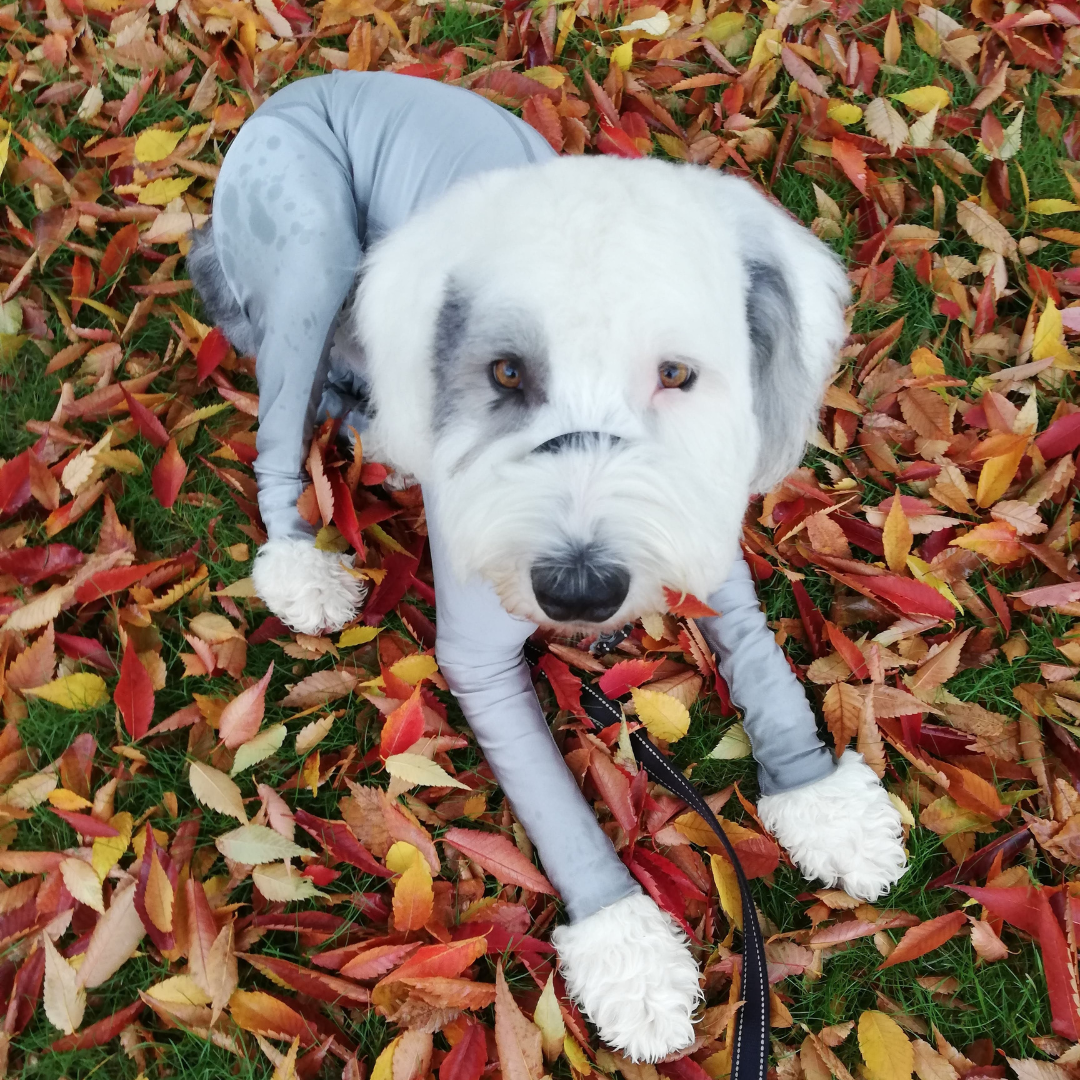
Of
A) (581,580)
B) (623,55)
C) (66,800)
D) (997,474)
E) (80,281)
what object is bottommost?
(66,800)

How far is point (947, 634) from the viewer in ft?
8.16

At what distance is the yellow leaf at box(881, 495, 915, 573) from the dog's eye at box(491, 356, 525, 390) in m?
1.45

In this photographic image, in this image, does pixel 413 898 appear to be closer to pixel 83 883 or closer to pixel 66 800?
pixel 83 883

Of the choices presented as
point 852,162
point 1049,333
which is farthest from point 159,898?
point 852,162

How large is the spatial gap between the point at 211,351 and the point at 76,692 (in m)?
1.24

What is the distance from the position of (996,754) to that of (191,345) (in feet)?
9.62

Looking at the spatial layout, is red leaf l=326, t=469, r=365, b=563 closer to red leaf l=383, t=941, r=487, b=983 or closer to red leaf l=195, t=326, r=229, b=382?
red leaf l=195, t=326, r=229, b=382

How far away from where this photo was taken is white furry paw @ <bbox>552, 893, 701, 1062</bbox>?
1.92 m

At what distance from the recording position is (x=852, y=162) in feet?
10.4

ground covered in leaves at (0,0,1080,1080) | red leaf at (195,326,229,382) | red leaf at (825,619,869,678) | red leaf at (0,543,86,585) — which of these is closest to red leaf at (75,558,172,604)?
ground covered in leaves at (0,0,1080,1080)

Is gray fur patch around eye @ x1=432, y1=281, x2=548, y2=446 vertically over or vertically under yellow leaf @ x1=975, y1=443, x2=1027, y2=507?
over

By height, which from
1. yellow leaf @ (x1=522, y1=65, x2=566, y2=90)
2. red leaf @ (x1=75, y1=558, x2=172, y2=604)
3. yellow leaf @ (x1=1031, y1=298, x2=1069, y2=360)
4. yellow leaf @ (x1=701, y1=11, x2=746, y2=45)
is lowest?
red leaf @ (x1=75, y1=558, x2=172, y2=604)

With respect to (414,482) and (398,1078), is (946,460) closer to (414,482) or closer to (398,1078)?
(414,482)

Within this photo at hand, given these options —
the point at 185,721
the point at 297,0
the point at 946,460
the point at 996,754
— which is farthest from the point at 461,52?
the point at 996,754
